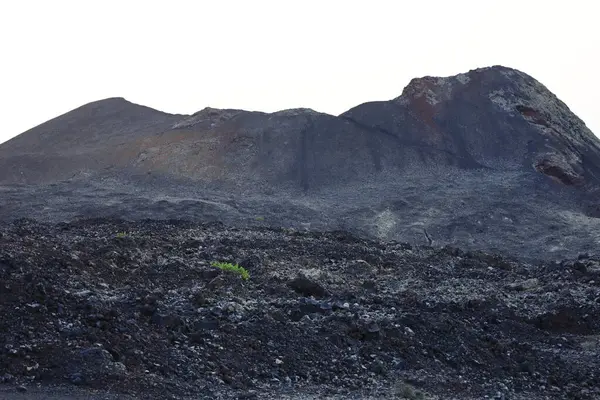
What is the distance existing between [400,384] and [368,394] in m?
0.67

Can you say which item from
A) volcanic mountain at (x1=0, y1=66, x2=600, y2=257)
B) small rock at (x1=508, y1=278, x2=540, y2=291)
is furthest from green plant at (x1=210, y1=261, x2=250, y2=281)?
volcanic mountain at (x1=0, y1=66, x2=600, y2=257)

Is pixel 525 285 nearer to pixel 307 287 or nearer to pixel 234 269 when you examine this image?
pixel 307 287

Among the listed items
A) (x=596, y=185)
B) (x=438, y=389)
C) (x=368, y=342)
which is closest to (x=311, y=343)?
(x=368, y=342)

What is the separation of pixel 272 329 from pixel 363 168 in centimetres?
2731

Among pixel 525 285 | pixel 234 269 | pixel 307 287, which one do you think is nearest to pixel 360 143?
pixel 525 285

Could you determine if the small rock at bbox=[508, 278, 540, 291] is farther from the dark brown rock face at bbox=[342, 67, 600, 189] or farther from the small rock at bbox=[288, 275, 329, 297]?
the dark brown rock face at bbox=[342, 67, 600, 189]

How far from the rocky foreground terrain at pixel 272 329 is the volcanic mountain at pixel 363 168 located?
→ 36.6ft

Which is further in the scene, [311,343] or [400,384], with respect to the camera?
[311,343]

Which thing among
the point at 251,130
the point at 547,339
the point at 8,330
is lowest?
the point at 547,339

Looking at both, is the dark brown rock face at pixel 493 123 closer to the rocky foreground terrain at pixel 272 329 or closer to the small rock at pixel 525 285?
the small rock at pixel 525 285

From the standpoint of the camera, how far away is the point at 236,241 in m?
20.8

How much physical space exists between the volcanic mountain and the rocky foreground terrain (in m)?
11.2

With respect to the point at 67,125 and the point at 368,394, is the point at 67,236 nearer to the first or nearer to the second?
the point at 368,394

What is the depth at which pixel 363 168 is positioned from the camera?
38094 mm
